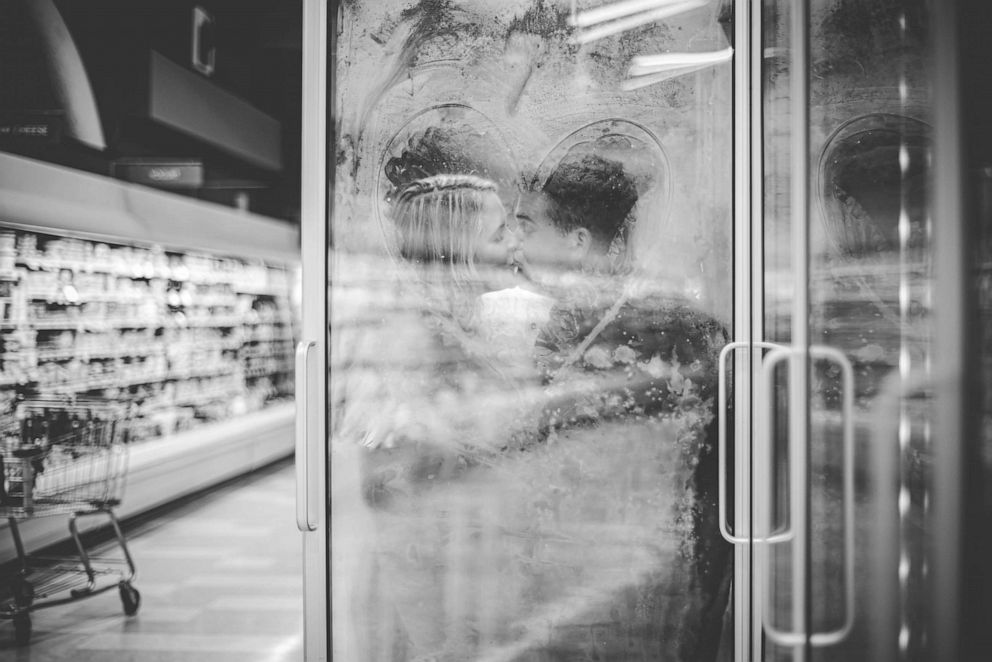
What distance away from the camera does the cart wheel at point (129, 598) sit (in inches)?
145

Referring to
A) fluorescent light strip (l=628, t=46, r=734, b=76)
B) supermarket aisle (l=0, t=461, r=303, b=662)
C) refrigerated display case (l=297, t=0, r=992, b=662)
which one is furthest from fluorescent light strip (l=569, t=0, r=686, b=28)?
supermarket aisle (l=0, t=461, r=303, b=662)

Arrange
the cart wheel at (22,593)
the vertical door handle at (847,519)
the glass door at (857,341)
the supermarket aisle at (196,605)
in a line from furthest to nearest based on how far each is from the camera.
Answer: the cart wheel at (22,593), the supermarket aisle at (196,605), the vertical door handle at (847,519), the glass door at (857,341)

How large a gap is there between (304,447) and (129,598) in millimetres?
2220

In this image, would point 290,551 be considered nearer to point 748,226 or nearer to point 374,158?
point 374,158

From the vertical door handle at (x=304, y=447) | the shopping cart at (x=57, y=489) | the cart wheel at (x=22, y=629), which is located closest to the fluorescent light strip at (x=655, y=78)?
the vertical door handle at (x=304, y=447)

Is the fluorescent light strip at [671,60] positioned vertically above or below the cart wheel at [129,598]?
above

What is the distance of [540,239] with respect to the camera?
227 centimetres

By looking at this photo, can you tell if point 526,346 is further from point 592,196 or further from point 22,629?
point 22,629

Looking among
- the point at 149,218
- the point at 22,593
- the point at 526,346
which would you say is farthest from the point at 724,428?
the point at 149,218

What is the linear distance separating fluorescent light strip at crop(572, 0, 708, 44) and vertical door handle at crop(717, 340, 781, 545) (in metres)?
1.08

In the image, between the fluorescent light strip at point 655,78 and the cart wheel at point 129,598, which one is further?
the cart wheel at point 129,598

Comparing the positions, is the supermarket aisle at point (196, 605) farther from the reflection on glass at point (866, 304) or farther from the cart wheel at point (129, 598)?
the reflection on glass at point (866, 304)

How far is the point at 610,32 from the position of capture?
2289 millimetres

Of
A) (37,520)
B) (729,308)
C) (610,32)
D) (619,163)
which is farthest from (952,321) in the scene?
(37,520)
